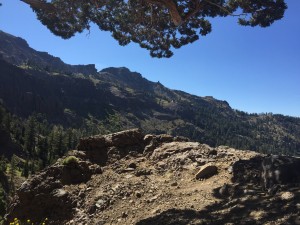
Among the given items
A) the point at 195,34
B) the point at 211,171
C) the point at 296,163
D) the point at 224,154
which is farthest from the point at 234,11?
the point at 296,163

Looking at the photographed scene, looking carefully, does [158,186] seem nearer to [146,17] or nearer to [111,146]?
[111,146]

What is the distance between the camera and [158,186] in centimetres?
1343

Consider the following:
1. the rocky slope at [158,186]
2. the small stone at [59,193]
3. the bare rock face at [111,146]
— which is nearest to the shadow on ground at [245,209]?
the rocky slope at [158,186]

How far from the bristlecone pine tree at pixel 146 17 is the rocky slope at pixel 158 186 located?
262 inches

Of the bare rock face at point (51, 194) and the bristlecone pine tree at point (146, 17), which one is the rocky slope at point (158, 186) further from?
the bristlecone pine tree at point (146, 17)

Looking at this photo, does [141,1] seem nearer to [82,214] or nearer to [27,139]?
[82,214]

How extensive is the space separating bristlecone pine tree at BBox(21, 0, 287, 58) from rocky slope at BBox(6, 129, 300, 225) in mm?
6666

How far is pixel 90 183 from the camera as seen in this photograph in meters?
14.6

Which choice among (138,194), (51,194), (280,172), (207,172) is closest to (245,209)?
(280,172)

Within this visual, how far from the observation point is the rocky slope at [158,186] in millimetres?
9562

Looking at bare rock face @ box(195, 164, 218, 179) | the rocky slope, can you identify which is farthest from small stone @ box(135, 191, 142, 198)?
bare rock face @ box(195, 164, 218, 179)

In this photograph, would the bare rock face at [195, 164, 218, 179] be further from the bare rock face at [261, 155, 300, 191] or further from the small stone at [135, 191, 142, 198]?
the bare rock face at [261, 155, 300, 191]

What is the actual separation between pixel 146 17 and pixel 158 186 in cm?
1100

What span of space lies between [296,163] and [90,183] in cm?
825
